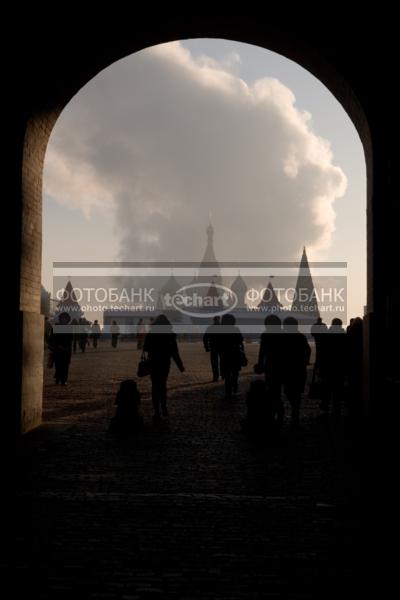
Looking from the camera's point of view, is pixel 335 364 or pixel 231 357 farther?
pixel 231 357

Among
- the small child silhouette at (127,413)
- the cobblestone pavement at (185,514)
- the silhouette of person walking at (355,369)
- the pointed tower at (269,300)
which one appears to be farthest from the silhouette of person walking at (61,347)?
the pointed tower at (269,300)

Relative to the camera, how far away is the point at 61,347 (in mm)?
17422

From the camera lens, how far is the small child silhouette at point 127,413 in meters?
9.63

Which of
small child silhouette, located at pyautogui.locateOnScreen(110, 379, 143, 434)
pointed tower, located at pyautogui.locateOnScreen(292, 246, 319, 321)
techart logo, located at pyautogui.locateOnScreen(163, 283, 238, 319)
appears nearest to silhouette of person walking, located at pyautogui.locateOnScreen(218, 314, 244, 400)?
small child silhouette, located at pyautogui.locateOnScreen(110, 379, 143, 434)

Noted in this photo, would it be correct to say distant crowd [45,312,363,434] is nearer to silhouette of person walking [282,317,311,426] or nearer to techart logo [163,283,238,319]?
silhouette of person walking [282,317,311,426]

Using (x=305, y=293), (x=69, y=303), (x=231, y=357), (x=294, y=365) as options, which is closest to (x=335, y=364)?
(x=294, y=365)

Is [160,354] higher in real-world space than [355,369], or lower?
higher

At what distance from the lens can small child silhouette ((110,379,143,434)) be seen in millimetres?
9633

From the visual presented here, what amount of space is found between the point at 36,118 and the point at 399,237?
4.94 meters

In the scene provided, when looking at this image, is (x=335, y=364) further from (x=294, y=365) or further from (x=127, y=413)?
(x=127, y=413)

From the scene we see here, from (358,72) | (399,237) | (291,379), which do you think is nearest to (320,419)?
(291,379)

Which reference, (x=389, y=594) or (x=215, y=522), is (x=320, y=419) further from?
(x=389, y=594)

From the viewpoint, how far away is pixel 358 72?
909cm

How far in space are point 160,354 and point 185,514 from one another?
641 cm
